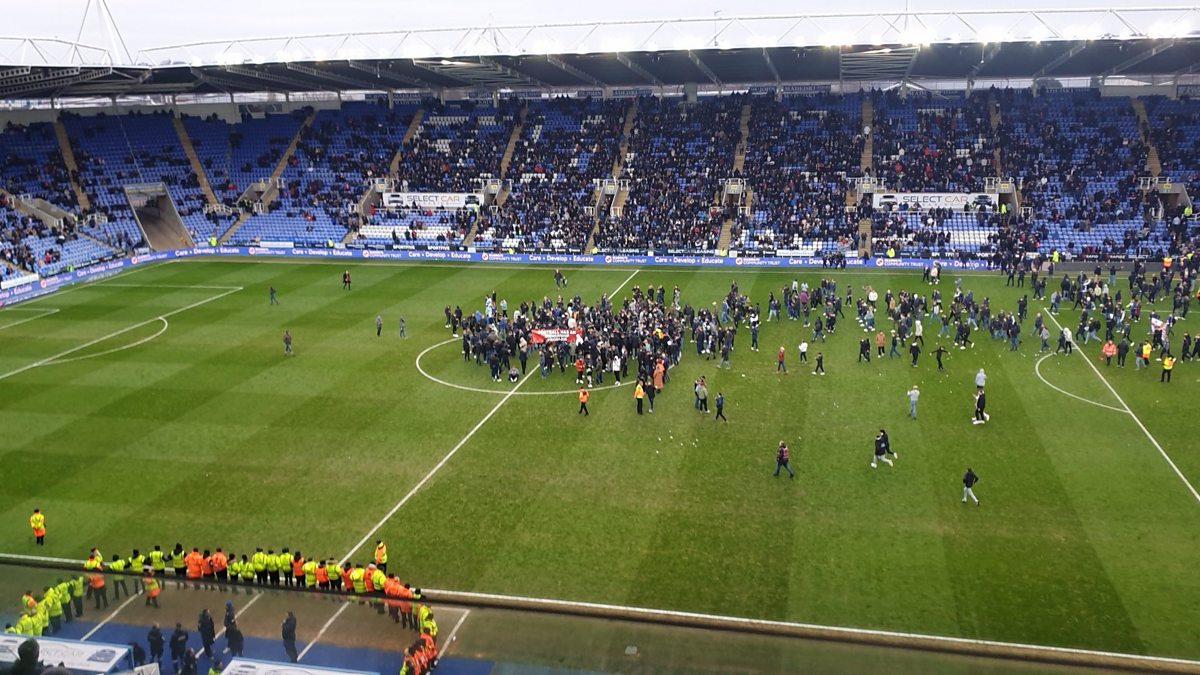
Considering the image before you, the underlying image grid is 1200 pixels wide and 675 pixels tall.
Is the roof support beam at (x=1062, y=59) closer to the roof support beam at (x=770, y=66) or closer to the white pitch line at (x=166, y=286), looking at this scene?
the roof support beam at (x=770, y=66)

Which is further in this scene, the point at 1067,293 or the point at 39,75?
the point at 39,75

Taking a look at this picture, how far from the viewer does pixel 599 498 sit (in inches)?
786

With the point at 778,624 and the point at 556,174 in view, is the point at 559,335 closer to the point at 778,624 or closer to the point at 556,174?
the point at 778,624

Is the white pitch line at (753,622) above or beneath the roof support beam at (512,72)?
beneath

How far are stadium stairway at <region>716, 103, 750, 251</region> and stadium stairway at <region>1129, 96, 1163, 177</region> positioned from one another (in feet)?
84.8

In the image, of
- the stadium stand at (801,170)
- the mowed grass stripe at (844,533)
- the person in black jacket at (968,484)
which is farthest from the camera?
the stadium stand at (801,170)

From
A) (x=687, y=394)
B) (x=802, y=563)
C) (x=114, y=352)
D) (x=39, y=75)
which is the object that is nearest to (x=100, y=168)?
(x=39, y=75)

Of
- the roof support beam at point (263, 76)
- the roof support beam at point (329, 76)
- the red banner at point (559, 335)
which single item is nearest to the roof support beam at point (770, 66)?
the red banner at point (559, 335)

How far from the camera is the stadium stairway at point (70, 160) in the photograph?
195 ft

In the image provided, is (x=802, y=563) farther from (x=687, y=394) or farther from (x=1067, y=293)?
(x=1067, y=293)

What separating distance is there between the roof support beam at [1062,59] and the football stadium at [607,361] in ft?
1.35

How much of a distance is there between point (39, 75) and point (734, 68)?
44.6m

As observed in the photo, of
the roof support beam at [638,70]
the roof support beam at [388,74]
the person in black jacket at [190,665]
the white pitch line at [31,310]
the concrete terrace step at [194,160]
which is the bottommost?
the person in black jacket at [190,665]

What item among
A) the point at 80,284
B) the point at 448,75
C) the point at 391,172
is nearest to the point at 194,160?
the point at 391,172
